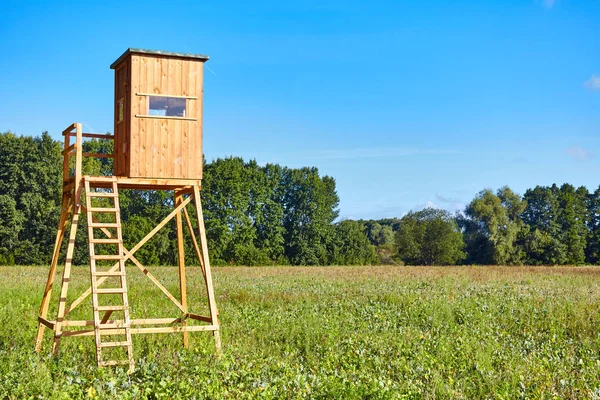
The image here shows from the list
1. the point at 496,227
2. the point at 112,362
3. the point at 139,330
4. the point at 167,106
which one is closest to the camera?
the point at 112,362

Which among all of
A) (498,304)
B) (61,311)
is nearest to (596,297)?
(498,304)

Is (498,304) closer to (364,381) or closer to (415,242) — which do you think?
(364,381)

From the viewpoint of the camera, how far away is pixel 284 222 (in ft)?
226

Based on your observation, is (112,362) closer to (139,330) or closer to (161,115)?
(139,330)

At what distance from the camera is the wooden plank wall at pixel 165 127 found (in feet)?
49.7

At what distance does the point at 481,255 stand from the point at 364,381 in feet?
218

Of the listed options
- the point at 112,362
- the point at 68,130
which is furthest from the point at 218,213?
the point at 112,362

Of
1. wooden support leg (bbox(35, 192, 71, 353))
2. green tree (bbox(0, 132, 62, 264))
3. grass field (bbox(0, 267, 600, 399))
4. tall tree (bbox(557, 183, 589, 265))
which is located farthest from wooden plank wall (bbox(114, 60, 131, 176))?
tall tree (bbox(557, 183, 589, 265))

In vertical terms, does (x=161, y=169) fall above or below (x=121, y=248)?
above

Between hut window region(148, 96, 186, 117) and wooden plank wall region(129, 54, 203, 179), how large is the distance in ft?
0.40

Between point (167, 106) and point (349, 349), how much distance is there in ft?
23.8

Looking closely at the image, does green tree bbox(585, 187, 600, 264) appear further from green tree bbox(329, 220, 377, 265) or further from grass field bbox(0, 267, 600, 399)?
grass field bbox(0, 267, 600, 399)

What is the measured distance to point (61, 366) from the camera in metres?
11.8

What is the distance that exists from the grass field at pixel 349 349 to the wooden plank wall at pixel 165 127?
4114mm
